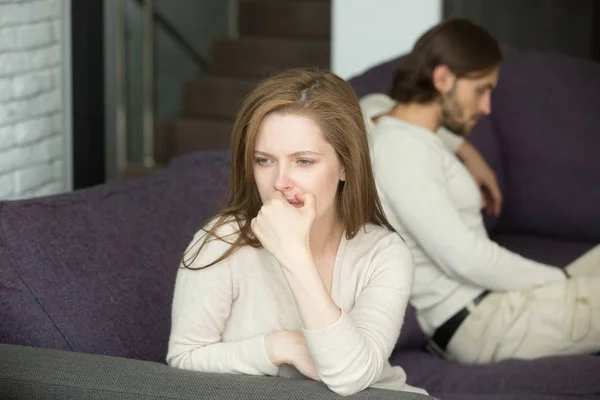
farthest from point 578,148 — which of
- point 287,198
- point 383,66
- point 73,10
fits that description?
point 287,198

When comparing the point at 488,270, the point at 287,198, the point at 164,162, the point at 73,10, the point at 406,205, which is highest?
the point at 73,10

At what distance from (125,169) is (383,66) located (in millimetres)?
2441

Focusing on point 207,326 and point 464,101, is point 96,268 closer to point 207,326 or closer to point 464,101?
point 207,326

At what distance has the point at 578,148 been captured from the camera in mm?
3201

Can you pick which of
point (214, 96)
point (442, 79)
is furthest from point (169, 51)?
point (442, 79)

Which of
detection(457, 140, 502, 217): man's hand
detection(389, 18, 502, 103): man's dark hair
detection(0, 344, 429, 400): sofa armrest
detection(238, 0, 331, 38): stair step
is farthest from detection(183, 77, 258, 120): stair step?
detection(0, 344, 429, 400): sofa armrest

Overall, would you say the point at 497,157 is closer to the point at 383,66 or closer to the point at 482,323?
the point at 383,66

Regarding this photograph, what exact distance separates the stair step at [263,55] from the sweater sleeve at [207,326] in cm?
395

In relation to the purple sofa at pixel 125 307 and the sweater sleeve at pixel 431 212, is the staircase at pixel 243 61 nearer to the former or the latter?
the purple sofa at pixel 125 307

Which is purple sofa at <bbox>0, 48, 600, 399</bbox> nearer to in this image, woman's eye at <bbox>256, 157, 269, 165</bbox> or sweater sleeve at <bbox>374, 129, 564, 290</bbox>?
sweater sleeve at <bbox>374, 129, 564, 290</bbox>

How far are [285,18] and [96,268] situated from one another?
4043mm

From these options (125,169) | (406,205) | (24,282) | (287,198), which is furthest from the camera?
(125,169)

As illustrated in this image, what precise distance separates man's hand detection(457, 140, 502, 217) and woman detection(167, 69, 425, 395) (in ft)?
3.96

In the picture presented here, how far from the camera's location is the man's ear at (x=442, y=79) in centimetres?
258
